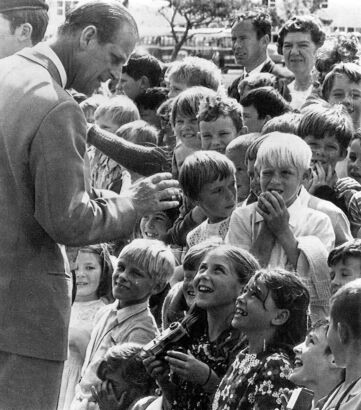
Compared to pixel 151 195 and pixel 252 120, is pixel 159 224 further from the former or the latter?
pixel 151 195

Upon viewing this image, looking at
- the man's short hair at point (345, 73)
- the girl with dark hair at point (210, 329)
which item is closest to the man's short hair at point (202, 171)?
the girl with dark hair at point (210, 329)

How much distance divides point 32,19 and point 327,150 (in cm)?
168

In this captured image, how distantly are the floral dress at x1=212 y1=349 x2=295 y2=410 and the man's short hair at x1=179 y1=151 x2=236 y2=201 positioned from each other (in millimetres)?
1407

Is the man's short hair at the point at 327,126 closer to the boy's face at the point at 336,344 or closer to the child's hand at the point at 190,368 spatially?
the child's hand at the point at 190,368

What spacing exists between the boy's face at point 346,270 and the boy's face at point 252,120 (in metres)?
2.24

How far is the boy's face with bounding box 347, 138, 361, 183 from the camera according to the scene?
6961 millimetres

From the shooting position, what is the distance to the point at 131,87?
9.77 meters

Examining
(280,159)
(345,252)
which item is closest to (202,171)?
(280,159)

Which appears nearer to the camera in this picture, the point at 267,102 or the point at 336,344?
the point at 336,344

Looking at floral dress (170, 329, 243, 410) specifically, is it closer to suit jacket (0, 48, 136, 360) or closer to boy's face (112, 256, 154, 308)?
suit jacket (0, 48, 136, 360)

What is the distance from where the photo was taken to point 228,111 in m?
7.16

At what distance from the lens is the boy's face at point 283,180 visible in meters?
5.98

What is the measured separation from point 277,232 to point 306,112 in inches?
47.4

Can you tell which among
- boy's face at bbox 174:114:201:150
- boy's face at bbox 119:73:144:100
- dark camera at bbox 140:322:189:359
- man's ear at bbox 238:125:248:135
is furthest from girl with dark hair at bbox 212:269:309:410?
boy's face at bbox 119:73:144:100
